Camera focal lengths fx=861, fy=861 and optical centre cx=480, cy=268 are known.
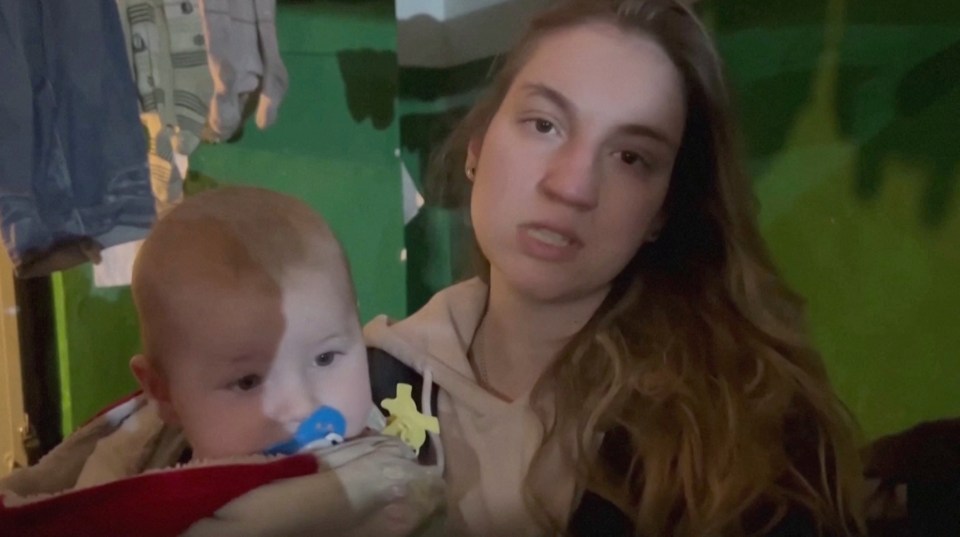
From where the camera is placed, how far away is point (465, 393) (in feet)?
3.02

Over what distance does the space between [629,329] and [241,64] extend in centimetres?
62

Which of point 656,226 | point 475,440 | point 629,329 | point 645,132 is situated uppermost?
point 645,132

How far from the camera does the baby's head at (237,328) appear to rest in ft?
1.97

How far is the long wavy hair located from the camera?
0.78 m

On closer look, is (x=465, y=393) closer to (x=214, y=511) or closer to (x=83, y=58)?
(x=214, y=511)

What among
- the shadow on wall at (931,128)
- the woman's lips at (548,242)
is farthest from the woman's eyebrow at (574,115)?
the shadow on wall at (931,128)

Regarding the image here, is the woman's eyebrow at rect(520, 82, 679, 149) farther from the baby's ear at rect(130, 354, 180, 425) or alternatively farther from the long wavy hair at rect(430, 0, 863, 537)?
the baby's ear at rect(130, 354, 180, 425)

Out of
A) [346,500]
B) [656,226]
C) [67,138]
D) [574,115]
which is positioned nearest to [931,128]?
[656,226]

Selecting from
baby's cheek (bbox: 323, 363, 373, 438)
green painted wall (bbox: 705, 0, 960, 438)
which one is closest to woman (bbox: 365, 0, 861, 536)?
baby's cheek (bbox: 323, 363, 373, 438)

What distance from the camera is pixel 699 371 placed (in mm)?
848

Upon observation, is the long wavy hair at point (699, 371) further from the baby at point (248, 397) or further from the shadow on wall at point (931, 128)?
the shadow on wall at point (931, 128)

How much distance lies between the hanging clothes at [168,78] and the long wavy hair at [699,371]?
1.26 feet

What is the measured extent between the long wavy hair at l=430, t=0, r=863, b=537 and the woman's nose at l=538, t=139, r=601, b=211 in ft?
0.41

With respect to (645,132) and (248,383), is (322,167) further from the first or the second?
(248,383)
